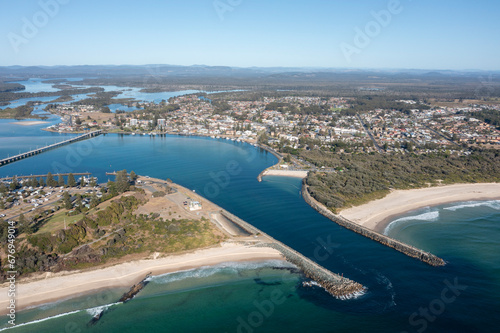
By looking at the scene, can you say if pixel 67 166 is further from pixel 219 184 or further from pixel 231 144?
pixel 231 144

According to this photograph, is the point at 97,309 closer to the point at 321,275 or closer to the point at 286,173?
the point at 321,275

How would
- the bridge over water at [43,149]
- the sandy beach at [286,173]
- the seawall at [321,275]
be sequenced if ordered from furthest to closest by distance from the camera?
the bridge over water at [43,149]
the sandy beach at [286,173]
the seawall at [321,275]

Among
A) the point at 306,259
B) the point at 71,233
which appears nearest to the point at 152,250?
the point at 71,233

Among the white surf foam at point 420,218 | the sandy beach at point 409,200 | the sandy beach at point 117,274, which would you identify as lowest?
the sandy beach at point 117,274

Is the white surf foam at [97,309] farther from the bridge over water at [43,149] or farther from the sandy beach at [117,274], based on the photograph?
the bridge over water at [43,149]

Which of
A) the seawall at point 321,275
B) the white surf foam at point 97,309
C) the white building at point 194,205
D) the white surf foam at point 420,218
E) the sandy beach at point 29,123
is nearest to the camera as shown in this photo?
the white surf foam at point 97,309

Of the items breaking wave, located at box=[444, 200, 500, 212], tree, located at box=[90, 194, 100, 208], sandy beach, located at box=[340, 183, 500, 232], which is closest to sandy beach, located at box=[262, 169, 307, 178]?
sandy beach, located at box=[340, 183, 500, 232]

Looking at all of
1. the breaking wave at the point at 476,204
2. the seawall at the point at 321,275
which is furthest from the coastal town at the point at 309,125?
the seawall at the point at 321,275

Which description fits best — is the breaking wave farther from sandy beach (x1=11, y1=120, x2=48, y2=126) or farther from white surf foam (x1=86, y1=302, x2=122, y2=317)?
sandy beach (x1=11, y1=120, x2=48, y2=126)
